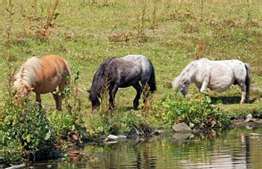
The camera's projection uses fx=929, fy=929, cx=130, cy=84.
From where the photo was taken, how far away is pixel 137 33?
120 feet

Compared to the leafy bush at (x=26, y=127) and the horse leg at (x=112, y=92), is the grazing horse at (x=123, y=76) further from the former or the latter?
Result: the leafy bush at (x=26, y=127)

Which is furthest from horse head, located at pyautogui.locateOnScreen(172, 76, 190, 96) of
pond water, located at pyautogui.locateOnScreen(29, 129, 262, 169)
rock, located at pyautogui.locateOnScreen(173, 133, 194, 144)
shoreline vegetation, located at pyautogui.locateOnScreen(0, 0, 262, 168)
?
pond water, located at pyautogui.locateOnScreen(29, 129, 262, 169)

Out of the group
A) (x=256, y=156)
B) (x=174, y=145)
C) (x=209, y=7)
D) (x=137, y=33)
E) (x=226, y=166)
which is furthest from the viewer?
(x=209, y=7)

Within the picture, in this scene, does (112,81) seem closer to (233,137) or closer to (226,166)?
(233,137)

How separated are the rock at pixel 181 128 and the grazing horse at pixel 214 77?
170 inches

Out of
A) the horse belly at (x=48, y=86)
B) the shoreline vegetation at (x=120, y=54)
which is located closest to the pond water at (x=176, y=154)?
the shoreline vegetation at (x=120, y=54)

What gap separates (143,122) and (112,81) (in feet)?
11.7

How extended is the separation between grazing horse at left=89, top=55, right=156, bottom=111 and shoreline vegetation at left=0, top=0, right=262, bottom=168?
0.57m

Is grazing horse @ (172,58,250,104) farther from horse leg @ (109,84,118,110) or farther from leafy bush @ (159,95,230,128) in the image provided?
leafy bush @ (159,95,230,128)

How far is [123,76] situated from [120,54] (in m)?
6.45

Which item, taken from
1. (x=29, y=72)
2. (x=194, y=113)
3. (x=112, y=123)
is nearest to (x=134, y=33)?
(x=194, y=113)

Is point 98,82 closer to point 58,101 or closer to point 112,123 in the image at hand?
point 58,101

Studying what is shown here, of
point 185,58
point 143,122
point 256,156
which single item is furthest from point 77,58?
point 256,156

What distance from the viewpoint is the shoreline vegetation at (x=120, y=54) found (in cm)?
2000
